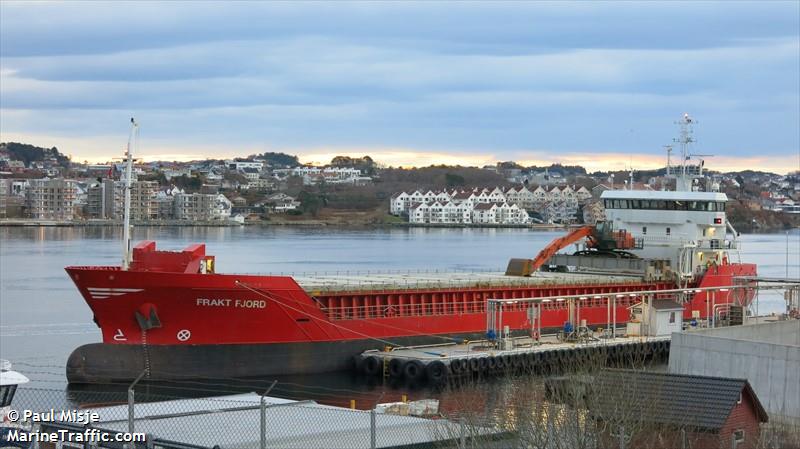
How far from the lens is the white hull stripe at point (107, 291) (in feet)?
97.3

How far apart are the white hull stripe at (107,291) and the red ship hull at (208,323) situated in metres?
0.02

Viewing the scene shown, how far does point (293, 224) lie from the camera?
196375mm

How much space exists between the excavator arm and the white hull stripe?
15.3 m

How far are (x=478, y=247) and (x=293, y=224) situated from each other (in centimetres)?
7321

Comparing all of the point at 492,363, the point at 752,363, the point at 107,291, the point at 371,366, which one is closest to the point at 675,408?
the point at 752,363

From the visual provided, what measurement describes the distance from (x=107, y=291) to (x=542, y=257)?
17523 mm

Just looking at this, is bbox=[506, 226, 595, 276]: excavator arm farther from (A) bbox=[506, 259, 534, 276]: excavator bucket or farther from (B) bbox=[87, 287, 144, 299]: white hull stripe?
(B) bbox=[87, 287, 144, 299]: white hull stripe

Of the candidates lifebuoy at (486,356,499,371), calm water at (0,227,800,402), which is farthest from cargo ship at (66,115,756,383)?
lifebuoy at (486,356,499,371)

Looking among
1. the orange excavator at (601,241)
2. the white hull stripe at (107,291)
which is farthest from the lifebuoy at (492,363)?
the orange excavator at (601,241)

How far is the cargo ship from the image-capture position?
2978 centimetres

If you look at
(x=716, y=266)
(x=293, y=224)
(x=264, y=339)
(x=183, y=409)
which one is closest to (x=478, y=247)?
(x=293, y=224)

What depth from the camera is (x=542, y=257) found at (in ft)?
139

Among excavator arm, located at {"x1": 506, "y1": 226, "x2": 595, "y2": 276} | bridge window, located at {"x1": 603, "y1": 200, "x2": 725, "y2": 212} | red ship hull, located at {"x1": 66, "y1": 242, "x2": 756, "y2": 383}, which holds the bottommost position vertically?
red ship hull, located at {"x1": 66, "y1": 242, "x2": 756, "y2": 383}

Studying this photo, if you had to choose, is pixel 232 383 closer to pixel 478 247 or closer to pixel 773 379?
pixel 773 379
